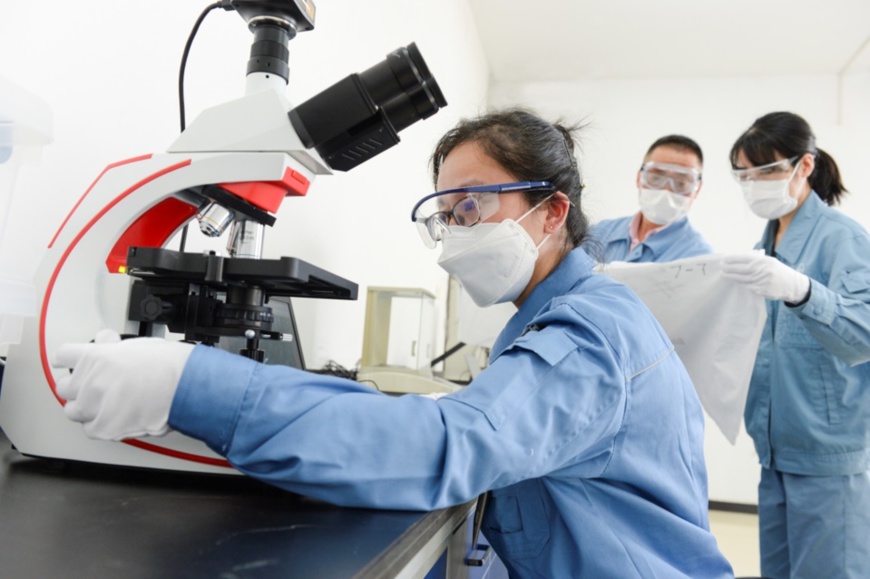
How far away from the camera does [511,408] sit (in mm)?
604

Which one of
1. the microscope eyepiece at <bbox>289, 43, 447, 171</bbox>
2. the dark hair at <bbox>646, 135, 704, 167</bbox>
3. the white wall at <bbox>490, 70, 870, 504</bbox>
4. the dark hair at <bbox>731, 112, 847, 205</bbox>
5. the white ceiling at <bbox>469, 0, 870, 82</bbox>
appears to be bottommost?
the microscope eyepiece at <bbox>289, 43, 447, 171</bbox>

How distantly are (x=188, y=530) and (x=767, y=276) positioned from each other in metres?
1.50

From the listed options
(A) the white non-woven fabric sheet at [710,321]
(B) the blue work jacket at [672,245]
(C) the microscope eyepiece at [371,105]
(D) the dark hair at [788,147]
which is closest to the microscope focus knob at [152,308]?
(C) the microscope eyepiece at [371,105]

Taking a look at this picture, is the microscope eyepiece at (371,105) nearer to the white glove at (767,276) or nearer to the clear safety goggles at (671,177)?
the white glove at (767,276)

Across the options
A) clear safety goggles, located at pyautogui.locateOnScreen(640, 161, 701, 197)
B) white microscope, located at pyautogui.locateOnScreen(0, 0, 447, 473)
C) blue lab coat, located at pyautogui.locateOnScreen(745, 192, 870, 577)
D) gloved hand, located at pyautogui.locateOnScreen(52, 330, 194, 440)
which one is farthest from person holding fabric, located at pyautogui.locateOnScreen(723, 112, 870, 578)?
gloved hand, located at pyautogui.locateOnScreen(52, 330, 194, 440)

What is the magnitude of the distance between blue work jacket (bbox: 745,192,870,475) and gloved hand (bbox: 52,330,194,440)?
1.62 metres

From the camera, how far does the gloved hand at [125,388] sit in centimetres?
55

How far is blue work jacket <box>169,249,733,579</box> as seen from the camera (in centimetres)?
55

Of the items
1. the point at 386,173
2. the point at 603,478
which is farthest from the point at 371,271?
the point at 603,478

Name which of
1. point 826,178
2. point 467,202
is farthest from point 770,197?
point 467,202

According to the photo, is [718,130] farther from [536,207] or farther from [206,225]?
[206,225]

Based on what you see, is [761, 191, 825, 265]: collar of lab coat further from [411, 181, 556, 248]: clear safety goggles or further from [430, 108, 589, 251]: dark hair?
[411, 181, 556, 248]: clear safety goggles

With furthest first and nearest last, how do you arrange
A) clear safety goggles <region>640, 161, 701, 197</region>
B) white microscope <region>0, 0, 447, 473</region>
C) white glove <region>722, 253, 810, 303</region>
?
clear safety goggles <region>640, 161, 701, 197</region>
white glove <region>722, 253, 810, 303</region>
white microscope <region>0, 0, 447, 473</region>

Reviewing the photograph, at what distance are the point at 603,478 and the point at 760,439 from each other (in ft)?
4.40
